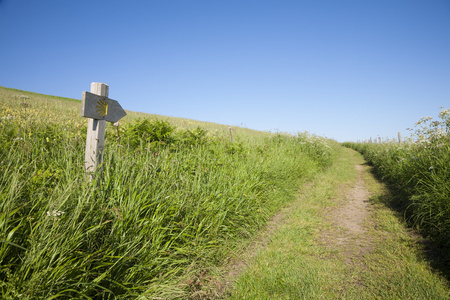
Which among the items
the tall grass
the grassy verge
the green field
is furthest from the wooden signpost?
the tall grass

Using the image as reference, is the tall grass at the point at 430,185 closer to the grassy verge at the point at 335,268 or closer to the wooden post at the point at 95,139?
the grassy verge at the point at 335,268

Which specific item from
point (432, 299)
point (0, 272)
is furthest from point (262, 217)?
point (0, 272)

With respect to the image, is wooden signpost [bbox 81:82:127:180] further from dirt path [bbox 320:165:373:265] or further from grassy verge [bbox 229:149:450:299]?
dirt path [bbox 320:165:373:265]

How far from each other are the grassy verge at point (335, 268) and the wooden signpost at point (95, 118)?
2227mm

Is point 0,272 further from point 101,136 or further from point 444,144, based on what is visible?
point 444,144

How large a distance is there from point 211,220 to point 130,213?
3.97 ft

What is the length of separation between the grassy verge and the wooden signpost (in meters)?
2.23

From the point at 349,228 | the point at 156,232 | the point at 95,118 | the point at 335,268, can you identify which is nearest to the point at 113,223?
the point at 156,232

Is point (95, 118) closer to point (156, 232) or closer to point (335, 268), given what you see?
point (156, 232)

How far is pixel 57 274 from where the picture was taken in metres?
1.73

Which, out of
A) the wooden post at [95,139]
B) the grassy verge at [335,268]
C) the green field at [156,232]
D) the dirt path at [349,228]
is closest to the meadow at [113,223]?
the green field at [156,232]

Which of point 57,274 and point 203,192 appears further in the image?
point 203,192

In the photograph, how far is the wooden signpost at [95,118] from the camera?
2.77 meters

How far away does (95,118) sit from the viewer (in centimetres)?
288
